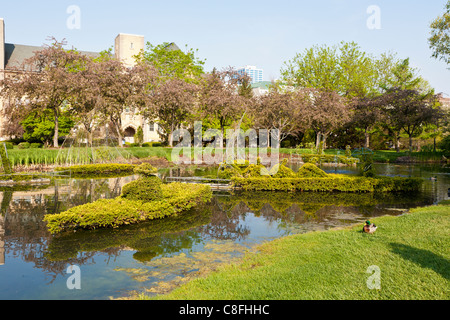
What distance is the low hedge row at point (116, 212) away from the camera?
28.7 feet

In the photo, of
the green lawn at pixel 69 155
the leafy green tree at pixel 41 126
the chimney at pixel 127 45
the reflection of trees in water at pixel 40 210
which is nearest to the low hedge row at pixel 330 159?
the green lawn at pixel 69 155

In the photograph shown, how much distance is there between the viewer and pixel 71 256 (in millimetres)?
7441

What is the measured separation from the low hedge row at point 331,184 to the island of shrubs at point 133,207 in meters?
4.45

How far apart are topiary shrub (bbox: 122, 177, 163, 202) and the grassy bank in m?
4.19

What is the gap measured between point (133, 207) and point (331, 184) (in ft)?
32.5

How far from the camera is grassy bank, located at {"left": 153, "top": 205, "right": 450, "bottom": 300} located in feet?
16.8

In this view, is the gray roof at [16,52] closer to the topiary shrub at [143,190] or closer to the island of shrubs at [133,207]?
the island of shrubs at [133,207]

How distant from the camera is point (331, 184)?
53.4ft

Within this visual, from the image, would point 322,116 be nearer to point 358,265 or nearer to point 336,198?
point 336,198

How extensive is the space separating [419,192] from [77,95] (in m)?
28.9

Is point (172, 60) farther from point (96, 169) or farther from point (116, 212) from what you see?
point (116, 212)

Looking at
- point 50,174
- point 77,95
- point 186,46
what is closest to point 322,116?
point 186,46

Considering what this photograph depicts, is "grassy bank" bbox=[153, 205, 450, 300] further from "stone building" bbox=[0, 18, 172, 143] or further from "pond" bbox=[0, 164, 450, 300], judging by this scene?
"stone building" bbox=[0, 18, 172, 143]

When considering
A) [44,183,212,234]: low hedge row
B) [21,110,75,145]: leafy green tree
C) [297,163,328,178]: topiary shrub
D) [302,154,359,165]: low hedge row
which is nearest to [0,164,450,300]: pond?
[44,183,212,234]: low hedge row
